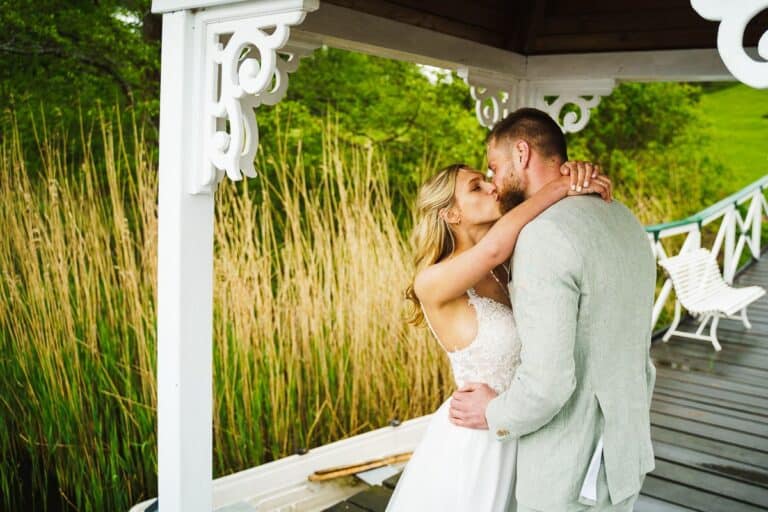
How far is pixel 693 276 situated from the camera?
6.96 m

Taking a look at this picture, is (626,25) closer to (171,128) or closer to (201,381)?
(171,128)

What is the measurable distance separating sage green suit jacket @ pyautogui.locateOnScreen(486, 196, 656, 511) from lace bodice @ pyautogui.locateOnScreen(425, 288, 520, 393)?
30 centimetres

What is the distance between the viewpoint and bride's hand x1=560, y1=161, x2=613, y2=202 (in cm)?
198

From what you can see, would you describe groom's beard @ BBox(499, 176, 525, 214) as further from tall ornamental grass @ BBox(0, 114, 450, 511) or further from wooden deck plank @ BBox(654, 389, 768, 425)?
wooden deck plank @ BBox(654, 389, 768, 425)

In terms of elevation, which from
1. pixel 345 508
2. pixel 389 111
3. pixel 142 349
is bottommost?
pixel 345 508

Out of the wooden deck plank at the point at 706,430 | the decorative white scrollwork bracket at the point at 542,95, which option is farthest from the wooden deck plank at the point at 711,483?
the decorative white scrollwork bracket at the point at 542,95

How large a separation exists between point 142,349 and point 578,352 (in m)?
2.97

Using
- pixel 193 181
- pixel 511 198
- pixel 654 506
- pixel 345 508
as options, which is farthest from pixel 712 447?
pixel 193 181

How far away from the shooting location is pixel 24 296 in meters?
4.18

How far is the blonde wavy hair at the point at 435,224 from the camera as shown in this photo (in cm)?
240

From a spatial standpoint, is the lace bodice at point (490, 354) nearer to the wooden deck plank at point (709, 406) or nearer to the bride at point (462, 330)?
the bride at point (462, 330)

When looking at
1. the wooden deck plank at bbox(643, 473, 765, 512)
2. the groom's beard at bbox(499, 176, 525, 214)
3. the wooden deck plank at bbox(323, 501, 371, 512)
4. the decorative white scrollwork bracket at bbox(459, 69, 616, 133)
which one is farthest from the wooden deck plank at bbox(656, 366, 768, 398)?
the groom's beard at bbox(499, 176, 525, 214)

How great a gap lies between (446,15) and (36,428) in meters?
3.03

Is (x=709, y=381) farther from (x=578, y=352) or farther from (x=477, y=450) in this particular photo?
(x=578, y=352)
